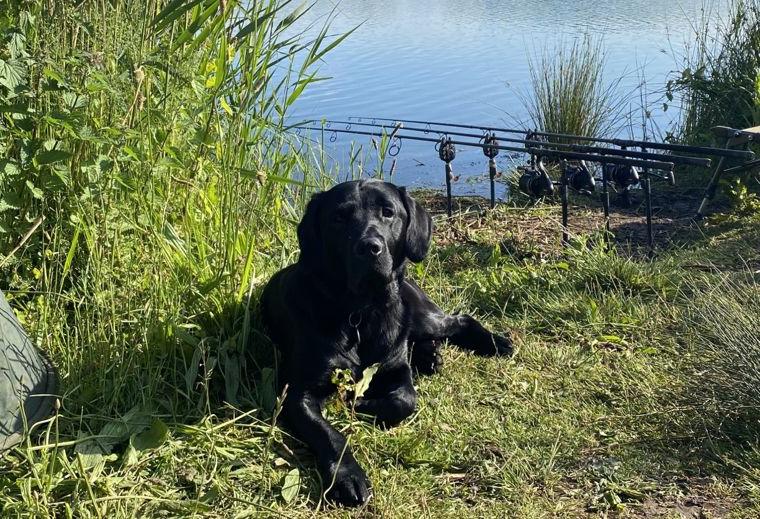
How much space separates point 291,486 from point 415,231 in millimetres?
1250

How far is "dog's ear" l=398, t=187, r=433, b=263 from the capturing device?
3.54 m

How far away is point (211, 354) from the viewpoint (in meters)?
3.43

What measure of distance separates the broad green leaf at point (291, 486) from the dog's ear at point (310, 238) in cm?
89

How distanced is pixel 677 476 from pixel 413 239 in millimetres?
1387

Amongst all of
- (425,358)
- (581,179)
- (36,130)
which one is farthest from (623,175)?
(36,130)

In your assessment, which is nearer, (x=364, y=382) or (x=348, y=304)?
(x=364, y=382)

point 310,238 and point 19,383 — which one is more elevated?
point 310,238

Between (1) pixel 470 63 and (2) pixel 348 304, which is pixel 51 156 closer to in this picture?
(2) pixel 348 304

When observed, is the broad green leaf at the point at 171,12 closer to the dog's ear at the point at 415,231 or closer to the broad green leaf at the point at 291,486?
the dog's ear at the point at 415,231

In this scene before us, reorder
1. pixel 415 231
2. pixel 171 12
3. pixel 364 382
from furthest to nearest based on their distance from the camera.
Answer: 1. pixel 415 231
2. pixel 171 12
3. pixel 364 382

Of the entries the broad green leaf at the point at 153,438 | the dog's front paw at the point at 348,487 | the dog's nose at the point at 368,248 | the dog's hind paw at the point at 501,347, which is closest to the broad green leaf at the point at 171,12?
the dog's nose at the point at 368,248

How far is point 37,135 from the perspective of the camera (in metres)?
3.25

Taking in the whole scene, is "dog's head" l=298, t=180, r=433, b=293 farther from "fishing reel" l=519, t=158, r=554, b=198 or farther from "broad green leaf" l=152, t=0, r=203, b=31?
"fishing reel" l=519, t=158, r=554, b=198

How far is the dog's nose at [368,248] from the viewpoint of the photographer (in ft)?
10.4
